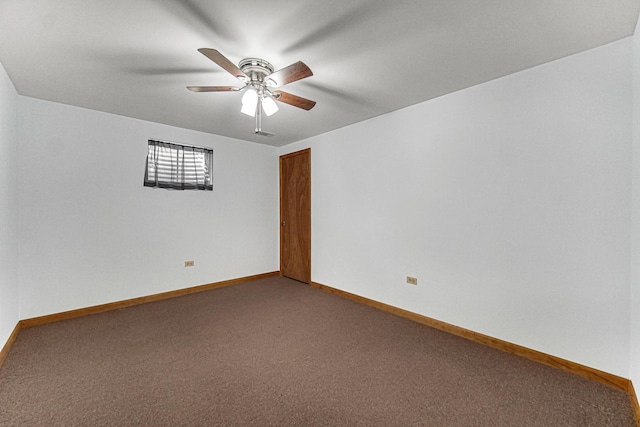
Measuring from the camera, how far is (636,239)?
68.2 inches

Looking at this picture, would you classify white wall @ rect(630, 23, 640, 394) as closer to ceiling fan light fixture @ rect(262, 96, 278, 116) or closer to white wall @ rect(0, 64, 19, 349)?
ceiling fan light fixture @ rect(262, 96, 278, 116)

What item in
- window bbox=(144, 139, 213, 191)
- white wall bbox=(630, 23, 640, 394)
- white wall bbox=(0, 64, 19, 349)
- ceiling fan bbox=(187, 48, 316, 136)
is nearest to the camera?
white wall bbox=(630, 23, 640, 394)

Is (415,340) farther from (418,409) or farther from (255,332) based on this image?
(255,332)

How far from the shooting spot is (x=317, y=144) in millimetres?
4297

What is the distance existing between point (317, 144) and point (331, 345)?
297 centimetres

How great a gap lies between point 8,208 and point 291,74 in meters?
2.87

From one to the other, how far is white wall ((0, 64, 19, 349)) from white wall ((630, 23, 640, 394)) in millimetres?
4655

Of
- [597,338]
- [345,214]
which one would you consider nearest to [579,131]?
[597,338]

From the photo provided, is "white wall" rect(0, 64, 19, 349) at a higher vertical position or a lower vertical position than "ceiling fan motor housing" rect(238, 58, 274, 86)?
lower

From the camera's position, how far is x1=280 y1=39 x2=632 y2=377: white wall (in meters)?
1.92

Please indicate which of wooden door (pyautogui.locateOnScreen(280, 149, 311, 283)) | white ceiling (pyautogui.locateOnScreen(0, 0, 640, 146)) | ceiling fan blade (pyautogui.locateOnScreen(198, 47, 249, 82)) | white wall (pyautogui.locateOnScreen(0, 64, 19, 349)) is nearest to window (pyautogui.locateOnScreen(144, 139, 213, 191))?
white ceiling (pyautogui.locateOnScreen(0, 0, 640, 146))

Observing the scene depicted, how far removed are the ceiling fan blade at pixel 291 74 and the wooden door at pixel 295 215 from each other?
96.0 inches

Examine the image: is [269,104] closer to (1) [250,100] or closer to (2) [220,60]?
(1) [250,100]

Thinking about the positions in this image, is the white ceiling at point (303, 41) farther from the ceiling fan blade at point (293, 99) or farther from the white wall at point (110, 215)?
the white wall at point (110, 215)
